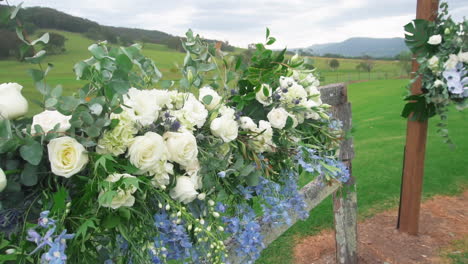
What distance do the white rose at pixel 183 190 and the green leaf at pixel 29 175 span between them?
38 cm

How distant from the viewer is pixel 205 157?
3.91ft

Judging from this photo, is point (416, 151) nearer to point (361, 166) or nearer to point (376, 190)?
point (376, 190)

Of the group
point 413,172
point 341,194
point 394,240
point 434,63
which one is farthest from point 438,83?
point 394,240

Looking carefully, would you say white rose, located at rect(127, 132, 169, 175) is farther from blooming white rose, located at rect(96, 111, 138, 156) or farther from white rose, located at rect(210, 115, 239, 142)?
white rose, located at rect(210, 115, 239, 142)

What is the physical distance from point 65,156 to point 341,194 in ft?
8.09

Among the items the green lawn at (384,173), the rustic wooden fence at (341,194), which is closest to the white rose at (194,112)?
the rustic wooden fence at (341,194)

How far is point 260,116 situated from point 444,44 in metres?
2.48

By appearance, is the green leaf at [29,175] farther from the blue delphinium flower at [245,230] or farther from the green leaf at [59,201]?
the blue delphinium flower at [245,230]

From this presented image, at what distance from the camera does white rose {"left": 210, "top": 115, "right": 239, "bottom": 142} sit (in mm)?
1199

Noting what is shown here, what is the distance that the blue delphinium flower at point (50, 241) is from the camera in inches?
30.2

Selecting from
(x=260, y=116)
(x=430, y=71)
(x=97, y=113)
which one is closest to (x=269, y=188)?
(x=260, y=116)

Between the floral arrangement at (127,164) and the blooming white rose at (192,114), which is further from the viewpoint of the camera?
the blooming white rose at (192,114)

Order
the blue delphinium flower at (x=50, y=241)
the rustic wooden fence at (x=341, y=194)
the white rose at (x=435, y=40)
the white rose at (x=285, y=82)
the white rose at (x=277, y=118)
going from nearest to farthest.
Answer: the blue delphinium flower at (x=50, y=241) → the white rose at (x=277, y=118) → the white rose at (x=285, y=82) → the rustic wooden fence at (x=341, y=194) → the white rose at (x=435, y=40)

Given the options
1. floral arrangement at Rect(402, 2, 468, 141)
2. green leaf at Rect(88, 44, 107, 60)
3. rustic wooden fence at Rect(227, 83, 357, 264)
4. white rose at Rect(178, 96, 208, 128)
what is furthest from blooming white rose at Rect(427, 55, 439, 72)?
green leaf at Rect(88, 44, 107, 60)
